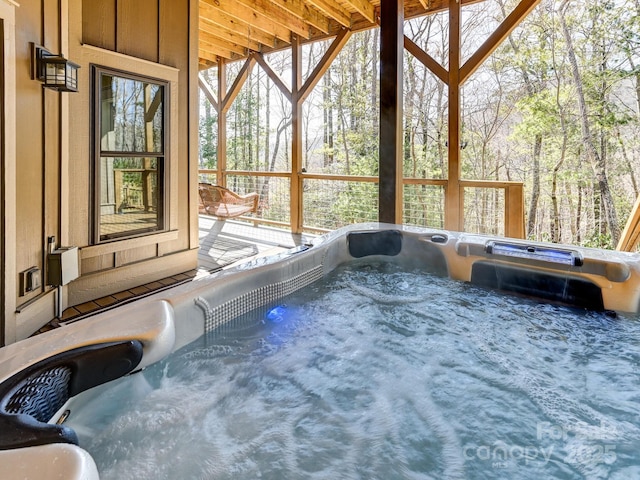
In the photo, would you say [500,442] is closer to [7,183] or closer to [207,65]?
[7,183]

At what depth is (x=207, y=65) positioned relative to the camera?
21.7 feet

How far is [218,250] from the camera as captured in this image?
4277mm

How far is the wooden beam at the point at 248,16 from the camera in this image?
14.0 ft

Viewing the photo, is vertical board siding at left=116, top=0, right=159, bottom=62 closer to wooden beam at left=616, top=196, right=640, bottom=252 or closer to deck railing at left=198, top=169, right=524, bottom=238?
deck railing at left=198, top=169, right=524, bottom=238

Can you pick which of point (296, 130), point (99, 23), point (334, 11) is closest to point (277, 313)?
point (99, 23)

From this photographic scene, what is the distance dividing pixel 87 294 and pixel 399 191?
2.53 metres

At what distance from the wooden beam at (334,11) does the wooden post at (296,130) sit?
78 cm

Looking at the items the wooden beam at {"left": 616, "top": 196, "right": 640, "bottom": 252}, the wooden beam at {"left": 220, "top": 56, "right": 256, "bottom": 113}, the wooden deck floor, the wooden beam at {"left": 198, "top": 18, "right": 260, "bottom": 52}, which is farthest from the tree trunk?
the wooden beam at {"left": 220, "top": 56, "right": 256, "bottom": 113}

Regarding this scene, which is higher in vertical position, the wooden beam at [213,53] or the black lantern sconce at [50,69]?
the wooden beam at [213,53]

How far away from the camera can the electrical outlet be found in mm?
2047

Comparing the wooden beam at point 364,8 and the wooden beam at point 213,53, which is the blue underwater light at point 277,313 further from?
the wooden beam at point 213,53

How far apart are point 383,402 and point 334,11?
434cm

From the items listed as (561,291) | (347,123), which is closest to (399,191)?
(561,291)

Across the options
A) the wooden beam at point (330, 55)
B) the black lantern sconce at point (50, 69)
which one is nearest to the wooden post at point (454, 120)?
the wooden beam at point (330, 55)
